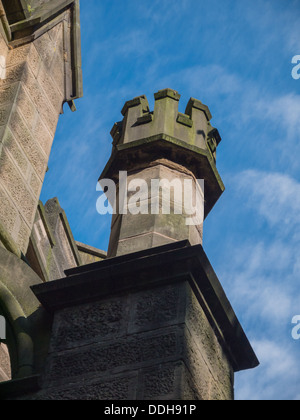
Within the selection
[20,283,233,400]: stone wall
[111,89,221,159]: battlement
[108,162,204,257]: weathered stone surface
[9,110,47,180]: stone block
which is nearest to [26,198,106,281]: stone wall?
[9,110,47,180]: stone block

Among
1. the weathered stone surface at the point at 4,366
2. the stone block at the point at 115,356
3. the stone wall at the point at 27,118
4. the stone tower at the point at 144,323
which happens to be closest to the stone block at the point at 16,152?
the stone wall at the point at 27,118

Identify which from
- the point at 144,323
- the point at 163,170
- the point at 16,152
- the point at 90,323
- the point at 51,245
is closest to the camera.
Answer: the point at 144,323

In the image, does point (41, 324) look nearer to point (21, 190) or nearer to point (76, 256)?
point (21, 190)

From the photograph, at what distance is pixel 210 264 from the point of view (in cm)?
567

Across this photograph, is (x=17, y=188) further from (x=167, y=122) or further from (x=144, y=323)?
(x=144, y=323)

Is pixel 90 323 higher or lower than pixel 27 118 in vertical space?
lower

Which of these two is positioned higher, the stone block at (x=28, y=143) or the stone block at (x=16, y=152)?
the stone block at (x=28, y=143)

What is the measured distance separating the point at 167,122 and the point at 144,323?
7.56 feet

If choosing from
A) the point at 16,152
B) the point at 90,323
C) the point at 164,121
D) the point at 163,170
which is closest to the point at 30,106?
the point at 16,152

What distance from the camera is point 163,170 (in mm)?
6871

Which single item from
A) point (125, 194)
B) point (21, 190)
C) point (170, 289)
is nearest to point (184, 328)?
point (170, 289)

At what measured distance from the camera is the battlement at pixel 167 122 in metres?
A: 7.15

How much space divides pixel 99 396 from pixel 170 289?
0.87 meters

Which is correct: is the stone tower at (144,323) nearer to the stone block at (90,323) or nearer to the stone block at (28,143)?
the stone block at (90,323)
